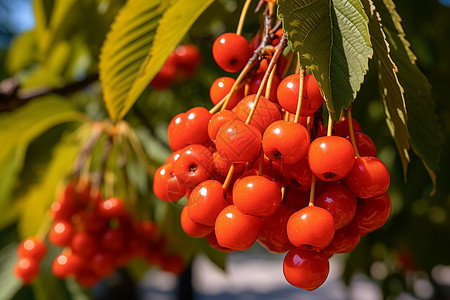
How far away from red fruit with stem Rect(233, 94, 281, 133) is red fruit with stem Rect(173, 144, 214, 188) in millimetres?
74

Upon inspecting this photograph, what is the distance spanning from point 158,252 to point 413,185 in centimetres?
96

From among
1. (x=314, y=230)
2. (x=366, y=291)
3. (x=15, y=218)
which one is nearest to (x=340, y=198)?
(x=314, y=230)

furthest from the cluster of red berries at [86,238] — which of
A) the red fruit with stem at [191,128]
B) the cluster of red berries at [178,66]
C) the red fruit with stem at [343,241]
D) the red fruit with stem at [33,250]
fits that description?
the red fruit with stem at [343,241]

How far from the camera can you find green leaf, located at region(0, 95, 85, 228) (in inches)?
65.0

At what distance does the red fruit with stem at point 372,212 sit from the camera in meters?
0.57

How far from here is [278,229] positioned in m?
0.56

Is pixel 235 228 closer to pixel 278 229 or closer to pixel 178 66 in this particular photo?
pixel 278 229

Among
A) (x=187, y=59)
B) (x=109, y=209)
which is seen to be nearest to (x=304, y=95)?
(x=109, y=209)

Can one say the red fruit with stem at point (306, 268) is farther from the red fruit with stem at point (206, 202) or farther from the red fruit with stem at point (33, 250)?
the red fruit with stem at point (33, 250)

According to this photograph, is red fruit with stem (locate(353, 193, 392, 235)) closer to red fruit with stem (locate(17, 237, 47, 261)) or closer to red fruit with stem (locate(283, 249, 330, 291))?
red fruit with stem (locate(283, 249, 330, 291))

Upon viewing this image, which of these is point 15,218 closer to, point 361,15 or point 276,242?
point 276,242

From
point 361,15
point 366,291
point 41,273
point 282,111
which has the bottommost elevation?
point 366,291

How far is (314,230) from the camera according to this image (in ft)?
1.60

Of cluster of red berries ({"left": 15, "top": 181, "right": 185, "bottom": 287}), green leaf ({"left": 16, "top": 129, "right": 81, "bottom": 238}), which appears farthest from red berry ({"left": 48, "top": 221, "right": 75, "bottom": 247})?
green leaf ({"left": 16, "top": 129, "right": 81, "bottom": 238})
